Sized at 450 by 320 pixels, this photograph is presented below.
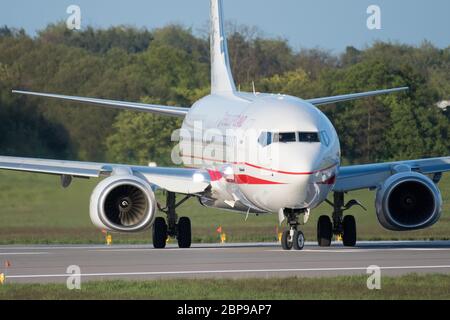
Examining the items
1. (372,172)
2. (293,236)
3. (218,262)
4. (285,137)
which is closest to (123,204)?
(293,236)

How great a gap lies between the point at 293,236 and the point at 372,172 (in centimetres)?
415

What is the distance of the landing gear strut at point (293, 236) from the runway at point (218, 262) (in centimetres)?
23

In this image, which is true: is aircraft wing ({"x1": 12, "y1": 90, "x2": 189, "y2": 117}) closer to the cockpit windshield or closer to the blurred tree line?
the cockpit windshield

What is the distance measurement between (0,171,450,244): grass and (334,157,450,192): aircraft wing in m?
6.00

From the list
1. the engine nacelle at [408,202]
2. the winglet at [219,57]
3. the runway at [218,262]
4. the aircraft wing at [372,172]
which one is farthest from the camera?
the winglet at [219,57]

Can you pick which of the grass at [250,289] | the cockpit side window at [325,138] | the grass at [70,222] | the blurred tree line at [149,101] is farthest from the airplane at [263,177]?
the blurred tree line at [149,101]

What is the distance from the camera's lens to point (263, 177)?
29172mm

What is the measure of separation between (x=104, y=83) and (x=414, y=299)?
157ft

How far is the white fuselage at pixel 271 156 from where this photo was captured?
28.3m

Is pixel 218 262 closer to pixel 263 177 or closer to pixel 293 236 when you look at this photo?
pixel 263 177

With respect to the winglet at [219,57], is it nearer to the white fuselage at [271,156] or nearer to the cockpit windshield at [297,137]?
the white fuselage at [271,156]

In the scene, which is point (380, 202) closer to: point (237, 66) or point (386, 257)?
point (386, 257)

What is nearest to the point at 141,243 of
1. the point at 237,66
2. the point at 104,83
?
the point at 104,83

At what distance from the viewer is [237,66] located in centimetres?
9462
